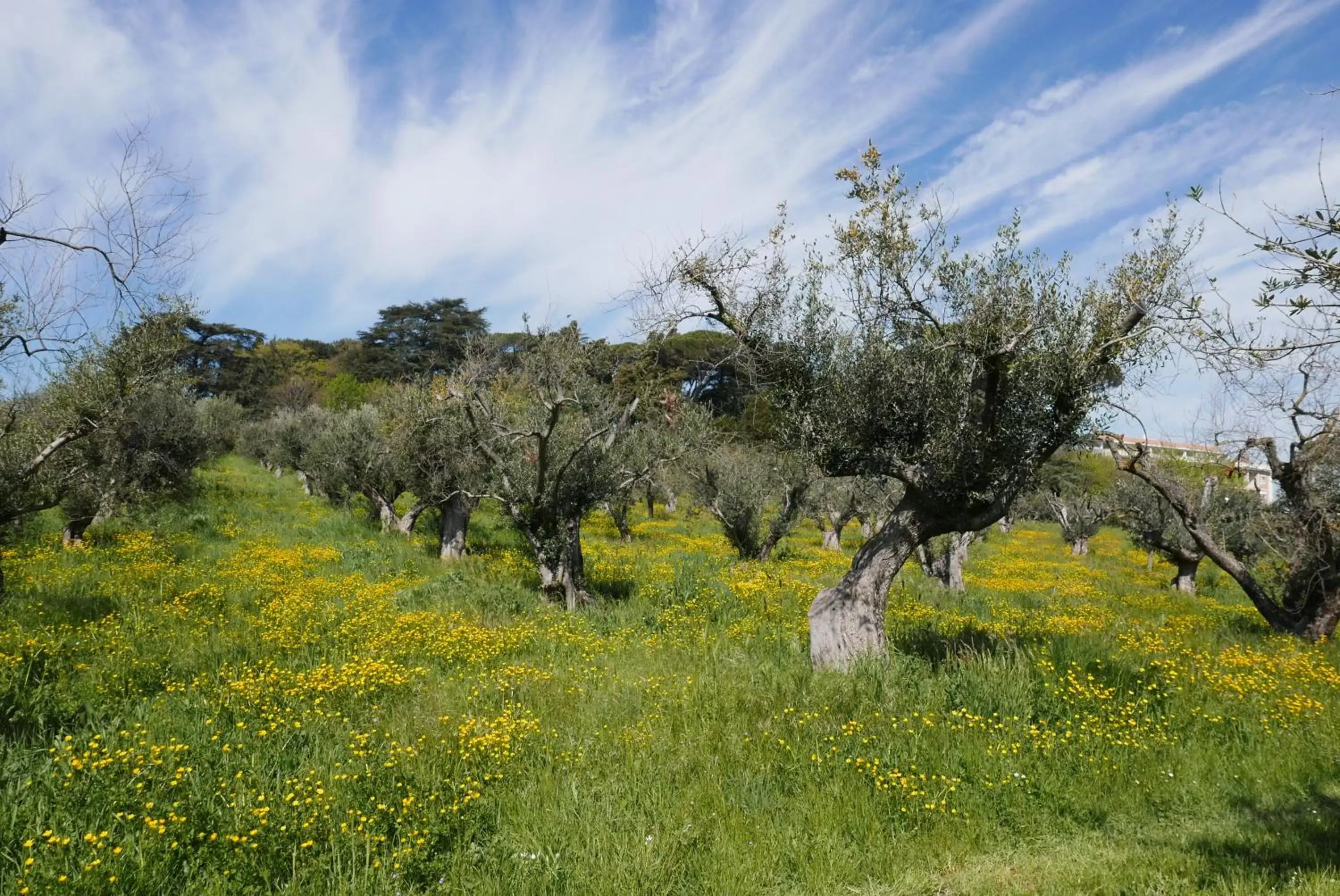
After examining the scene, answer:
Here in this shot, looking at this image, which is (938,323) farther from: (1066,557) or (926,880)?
(1066,557)

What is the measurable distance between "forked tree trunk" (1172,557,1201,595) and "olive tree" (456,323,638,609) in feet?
67.9

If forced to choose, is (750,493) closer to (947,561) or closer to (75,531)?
(947,561)

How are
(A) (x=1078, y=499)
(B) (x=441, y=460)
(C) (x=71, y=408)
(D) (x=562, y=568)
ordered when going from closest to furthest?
(C) (x=71, y=408) → (D) (x=562, y=568) → (B) (x=441, y=460) → (A) (x=1078, y=499)

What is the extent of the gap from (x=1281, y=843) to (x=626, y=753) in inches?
217

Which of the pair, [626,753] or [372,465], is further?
[372,465]

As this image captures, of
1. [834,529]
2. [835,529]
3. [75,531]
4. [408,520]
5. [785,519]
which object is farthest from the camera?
[834,529]

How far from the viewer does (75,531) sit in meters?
18.6

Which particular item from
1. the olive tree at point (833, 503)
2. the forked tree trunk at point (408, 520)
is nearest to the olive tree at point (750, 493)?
the olive tree at point (833, 503)

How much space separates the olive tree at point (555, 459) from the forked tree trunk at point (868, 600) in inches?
220

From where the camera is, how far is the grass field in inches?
199

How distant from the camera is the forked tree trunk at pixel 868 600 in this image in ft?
32.4

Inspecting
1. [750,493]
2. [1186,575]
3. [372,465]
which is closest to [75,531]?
[372,465]

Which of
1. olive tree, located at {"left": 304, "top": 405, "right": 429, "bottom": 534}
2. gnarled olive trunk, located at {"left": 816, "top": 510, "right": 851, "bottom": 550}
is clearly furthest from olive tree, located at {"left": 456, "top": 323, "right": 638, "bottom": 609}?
gnarled olive trunk, located at {"left": 816, "top": 510, "right": 851, "bottom": 550}

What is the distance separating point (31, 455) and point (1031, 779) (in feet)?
54.6
